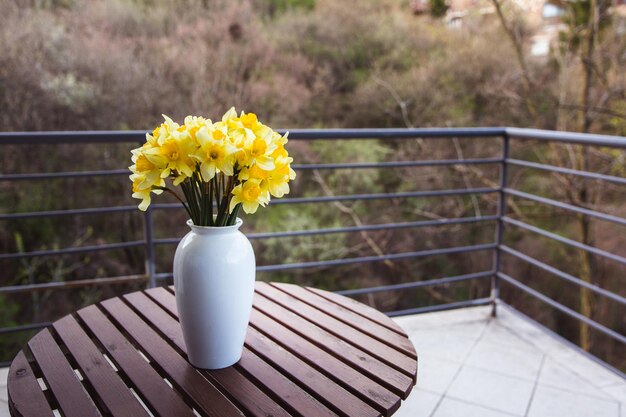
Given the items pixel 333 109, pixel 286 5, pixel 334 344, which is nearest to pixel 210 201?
pixel 334 344

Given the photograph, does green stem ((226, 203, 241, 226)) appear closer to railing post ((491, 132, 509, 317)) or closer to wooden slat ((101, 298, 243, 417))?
wooden slat ((101, 298, 243, 417))

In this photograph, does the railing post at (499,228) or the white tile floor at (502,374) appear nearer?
the white tile floor at (502,374)

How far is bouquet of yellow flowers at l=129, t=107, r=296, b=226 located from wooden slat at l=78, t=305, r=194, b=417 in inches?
14.7

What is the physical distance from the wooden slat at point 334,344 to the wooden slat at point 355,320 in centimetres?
4

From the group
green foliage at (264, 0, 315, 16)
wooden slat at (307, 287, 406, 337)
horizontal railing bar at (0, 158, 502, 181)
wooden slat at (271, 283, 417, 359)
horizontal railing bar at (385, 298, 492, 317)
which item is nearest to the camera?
wooden slat at (271, 283, 417, 359)

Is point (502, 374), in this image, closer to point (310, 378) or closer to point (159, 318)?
point (310, 378)

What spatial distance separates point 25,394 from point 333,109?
9.74 metres

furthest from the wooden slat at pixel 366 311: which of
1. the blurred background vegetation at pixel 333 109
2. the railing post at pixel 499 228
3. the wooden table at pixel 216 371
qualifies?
the blurred background vegetation at pixel 333 109

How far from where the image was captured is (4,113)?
816 centimetres

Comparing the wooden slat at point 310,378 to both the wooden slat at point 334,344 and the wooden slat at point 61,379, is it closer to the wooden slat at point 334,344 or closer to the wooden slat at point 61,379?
the wooden slat at point 334,344

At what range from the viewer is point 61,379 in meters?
1.18

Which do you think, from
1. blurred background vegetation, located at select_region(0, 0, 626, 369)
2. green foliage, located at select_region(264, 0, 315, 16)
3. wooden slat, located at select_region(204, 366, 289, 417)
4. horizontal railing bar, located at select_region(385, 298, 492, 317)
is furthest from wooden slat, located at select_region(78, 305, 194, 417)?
green foliage, located at select_region(264, 0, 315, 16)

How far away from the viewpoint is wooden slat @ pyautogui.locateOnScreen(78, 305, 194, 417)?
1.09 metres

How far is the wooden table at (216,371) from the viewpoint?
1.09 meters
